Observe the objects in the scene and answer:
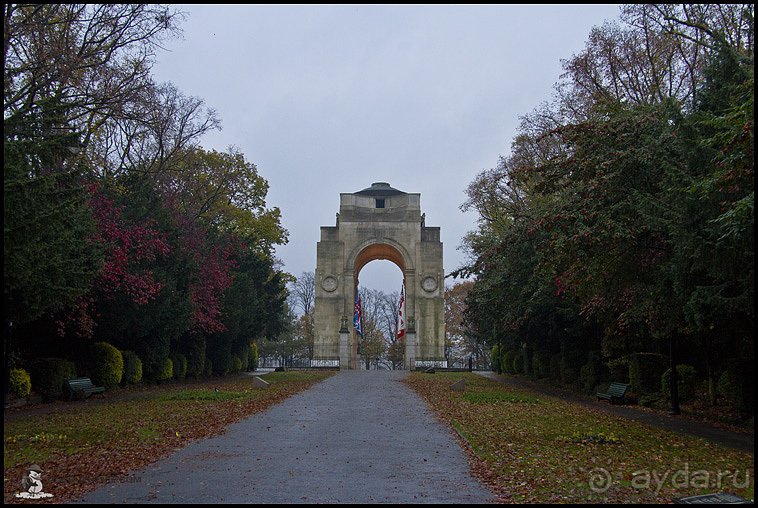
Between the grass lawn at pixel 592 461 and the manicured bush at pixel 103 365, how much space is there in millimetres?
11210

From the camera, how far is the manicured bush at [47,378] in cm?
1655

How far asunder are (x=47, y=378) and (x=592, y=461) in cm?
1432

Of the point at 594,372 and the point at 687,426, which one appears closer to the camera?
the point at 687,426

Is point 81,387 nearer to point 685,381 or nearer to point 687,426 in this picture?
point 687,426

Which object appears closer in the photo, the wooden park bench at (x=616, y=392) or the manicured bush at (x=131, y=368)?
the wooden park bench at (x=616, y=392)

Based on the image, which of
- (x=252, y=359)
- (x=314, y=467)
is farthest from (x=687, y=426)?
(x=252, y=359)

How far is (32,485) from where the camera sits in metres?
6.67

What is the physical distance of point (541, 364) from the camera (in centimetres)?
2817

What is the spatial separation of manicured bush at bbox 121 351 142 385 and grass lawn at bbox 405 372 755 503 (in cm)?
1236

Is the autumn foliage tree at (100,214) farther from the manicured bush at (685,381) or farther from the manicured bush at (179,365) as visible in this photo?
the manicured bush at (685,381)

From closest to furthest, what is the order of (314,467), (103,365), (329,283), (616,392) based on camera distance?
(314,467)
(616,392)
(103,365)
(329,283)

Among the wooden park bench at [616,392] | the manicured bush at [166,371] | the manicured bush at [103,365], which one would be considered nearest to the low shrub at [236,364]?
the manicured bush at [166,371]

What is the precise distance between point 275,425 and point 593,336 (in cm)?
1409

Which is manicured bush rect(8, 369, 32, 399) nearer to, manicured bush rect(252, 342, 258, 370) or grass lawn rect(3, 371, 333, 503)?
grass lawn rect(3, 371, 333, 503)
